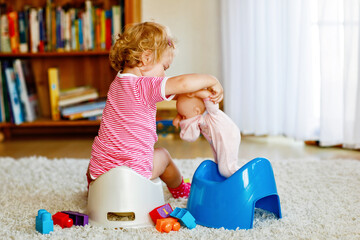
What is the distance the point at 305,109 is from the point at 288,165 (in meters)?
0.53

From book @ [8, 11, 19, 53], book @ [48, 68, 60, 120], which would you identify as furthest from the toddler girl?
book @ [8, 11, 19, 53]

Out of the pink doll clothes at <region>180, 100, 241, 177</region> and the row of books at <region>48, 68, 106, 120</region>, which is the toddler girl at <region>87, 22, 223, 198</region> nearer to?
the pink doll clothes at <region>180, 100, 241, 177</region>

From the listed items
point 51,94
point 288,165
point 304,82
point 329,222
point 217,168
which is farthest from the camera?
point 51,94

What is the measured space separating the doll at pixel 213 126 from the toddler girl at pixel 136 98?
3 cm

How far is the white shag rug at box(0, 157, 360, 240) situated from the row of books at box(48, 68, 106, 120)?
24.6 inches

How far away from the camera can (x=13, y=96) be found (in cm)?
268

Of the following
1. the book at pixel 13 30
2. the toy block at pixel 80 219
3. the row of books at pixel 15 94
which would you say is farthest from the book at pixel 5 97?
the toy block at pixel 80 219

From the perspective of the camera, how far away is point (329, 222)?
4.04 feet

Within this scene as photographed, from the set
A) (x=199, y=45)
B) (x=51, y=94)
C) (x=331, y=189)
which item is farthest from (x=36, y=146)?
(x=331, y=189)

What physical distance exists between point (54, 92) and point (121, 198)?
162 cm

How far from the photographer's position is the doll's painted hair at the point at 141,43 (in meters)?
1.32

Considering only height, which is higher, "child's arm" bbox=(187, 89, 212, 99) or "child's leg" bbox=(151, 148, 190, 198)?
"child's arm" bbox=(187, 89, 212, 99)

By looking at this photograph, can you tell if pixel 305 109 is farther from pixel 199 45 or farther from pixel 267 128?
pixel 199 45

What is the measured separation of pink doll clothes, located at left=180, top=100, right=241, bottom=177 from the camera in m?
1.28
